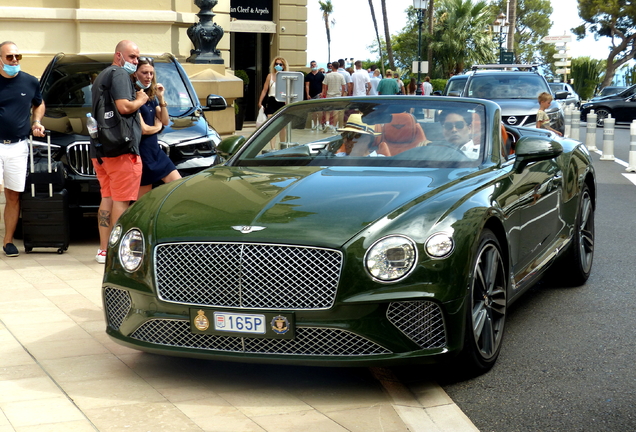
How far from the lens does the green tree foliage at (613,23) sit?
72812 millimetres

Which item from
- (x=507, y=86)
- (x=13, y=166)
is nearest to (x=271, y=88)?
(x=507, y=86)

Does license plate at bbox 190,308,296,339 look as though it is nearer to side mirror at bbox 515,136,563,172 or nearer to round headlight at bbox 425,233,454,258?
round headlight at bbox 425,233,454,258

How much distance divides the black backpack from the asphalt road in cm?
333

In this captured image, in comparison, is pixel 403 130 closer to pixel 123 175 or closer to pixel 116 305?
pixel 116 305

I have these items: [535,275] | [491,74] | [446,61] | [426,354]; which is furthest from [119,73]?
[446,61]

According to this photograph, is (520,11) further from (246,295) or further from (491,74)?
(246,295)

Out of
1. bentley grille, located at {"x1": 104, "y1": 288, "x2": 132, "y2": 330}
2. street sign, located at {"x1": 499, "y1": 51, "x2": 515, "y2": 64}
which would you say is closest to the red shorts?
bentley grille, located at {"x1": 104, "y1": 288, "x2": 132, "y2": 330}

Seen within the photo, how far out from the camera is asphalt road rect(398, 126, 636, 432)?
14.9 feet

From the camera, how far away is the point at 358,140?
20.0 feet

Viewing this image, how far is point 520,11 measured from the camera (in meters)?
106

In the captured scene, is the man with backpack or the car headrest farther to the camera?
the man with backpack

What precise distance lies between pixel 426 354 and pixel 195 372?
1.29 metres

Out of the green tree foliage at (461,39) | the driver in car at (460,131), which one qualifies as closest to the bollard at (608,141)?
the driver in car at (460,131)

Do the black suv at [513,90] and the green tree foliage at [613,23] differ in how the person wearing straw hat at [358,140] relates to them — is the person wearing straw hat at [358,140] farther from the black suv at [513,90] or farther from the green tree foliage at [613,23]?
the green tree foliage at [613,23]
